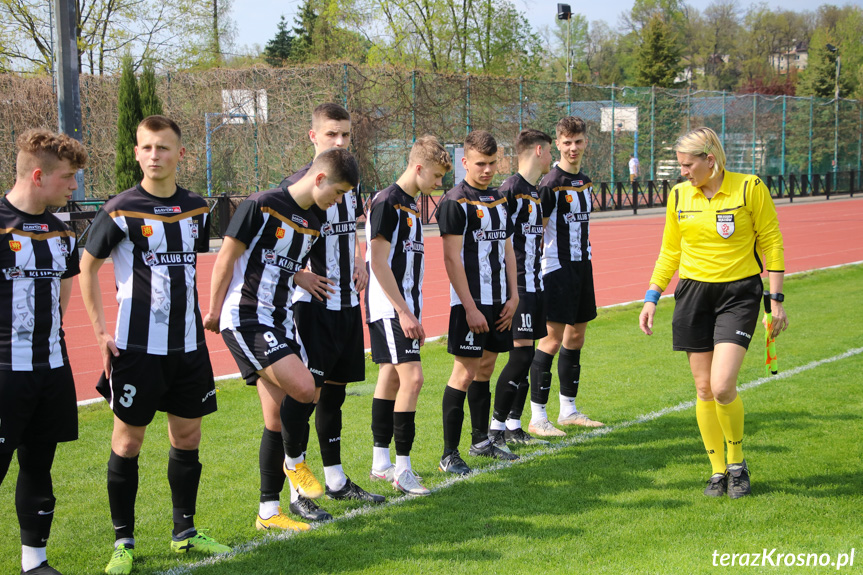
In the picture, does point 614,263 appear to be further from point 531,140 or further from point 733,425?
point 733,425

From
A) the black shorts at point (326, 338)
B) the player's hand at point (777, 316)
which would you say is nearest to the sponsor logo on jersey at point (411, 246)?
the black shorts at point (326, 338)

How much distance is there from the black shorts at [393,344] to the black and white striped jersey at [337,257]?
282mm

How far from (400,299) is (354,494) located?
46.8 inches

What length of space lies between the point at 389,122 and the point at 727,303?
2081cm

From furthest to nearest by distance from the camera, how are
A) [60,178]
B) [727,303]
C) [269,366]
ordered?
[727,303], [269,366], [60,178]

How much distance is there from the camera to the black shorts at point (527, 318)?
5.79 m

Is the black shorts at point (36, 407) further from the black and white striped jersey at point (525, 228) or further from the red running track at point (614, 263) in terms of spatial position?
the red running track at point (614, 263)

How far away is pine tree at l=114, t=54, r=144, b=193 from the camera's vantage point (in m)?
18.4

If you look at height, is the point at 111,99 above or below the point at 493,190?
above

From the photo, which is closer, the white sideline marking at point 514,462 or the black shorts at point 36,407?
the black shorts at point 36,407

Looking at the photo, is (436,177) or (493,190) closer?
(436,177)

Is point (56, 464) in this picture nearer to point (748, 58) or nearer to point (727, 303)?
point (727, 303)

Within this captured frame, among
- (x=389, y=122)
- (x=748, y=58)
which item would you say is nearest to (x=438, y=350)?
(x=389, y=122)

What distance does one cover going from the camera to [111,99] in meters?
23.2
